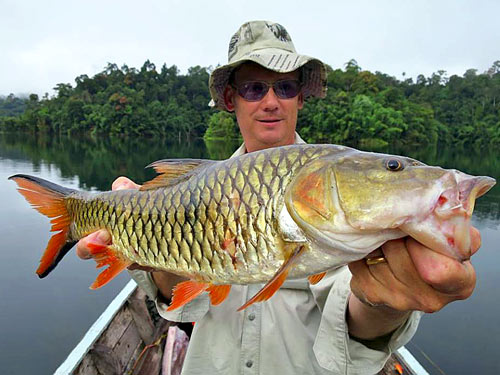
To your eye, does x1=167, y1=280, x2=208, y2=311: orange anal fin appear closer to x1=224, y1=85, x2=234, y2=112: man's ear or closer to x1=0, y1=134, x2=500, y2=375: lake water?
x1=224, y1=85, x2=234, y2=112: man's ear

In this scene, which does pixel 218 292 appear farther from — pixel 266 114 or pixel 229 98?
pixel 229 98

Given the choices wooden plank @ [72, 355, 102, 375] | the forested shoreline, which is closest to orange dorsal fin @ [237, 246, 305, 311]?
wooden plank @ [72, 355, 102, 375]

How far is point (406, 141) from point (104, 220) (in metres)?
41.4

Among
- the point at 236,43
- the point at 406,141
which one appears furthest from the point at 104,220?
the point at 406,141

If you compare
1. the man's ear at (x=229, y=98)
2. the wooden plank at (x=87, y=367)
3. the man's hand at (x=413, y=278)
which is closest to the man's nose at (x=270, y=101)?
the man's ear at (x=229, y=98)

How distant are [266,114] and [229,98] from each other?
42 cm

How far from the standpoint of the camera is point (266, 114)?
2.44m

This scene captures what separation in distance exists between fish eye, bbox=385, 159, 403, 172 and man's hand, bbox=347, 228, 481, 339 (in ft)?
0.59

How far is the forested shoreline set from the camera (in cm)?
3569

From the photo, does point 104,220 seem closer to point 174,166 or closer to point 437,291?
point 174,166

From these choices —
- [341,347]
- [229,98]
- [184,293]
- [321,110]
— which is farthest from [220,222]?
[321,110]

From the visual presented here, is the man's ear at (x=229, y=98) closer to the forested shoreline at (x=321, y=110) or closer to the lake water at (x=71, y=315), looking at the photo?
the lake water at (x=71, y=315)

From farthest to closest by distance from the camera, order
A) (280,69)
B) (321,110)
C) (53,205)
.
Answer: (321,110) → (280,69) → (53,205)

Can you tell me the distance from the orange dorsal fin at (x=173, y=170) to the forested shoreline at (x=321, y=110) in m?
34.6
